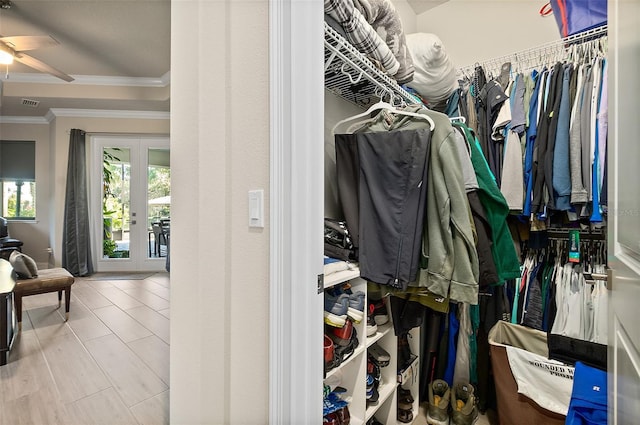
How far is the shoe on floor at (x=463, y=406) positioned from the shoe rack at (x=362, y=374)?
329 millimetres

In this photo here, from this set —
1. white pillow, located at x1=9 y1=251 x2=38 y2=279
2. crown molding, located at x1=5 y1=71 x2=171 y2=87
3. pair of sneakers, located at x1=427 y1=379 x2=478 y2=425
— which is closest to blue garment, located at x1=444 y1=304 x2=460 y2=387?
pair of sneakers, located at x1=427 y1=379 x2=478 y2=425

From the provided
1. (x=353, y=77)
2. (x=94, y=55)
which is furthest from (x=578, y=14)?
(x=94, y=55)

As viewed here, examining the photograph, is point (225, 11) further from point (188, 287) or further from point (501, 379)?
point (501, 379)

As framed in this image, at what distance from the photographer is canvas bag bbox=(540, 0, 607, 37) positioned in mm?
1489

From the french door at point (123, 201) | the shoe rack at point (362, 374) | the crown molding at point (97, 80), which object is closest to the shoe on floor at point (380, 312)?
the shoe rack at point (362, 374)

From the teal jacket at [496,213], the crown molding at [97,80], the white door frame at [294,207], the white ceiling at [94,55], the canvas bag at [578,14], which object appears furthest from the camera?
the crown molding at [97,80]

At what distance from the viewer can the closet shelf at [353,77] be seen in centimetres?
108

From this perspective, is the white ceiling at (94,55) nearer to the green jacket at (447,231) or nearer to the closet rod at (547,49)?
the closet rod at (547,49)

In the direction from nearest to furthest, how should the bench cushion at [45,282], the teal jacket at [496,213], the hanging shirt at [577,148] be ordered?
the teal jacket at [496,213]
the hanging shirt at [577,148]
the bench cushion at [45,282]

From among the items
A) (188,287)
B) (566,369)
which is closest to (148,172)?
(188,287)

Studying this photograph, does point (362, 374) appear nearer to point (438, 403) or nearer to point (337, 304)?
point (337, 304)

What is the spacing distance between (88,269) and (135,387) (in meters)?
3.80

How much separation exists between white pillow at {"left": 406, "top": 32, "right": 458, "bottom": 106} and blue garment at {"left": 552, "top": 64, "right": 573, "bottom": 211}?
590 mm

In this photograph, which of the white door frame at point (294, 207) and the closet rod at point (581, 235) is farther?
the closet rod at point (581, 235)
